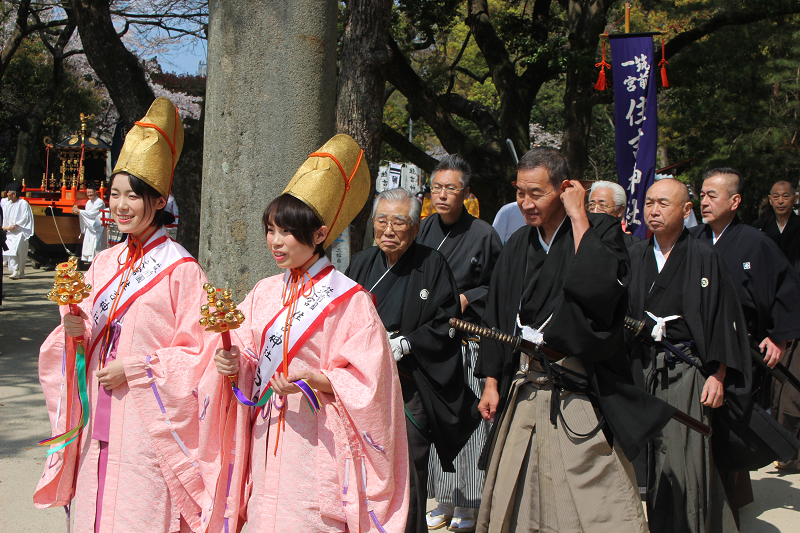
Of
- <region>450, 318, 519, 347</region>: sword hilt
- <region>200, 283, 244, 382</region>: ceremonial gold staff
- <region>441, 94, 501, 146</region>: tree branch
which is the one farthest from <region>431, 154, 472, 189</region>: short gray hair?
<region>441, 94, 501, 146</region>: tree branch

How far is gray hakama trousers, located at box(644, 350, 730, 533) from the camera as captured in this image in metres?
3.50

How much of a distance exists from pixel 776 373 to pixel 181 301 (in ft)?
12.8

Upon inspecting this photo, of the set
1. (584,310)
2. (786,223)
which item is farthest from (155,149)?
(786,223)

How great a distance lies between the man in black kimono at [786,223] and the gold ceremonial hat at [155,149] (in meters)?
5.59

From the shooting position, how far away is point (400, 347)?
3.31 metres

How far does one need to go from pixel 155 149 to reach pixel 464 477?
277 centimetres

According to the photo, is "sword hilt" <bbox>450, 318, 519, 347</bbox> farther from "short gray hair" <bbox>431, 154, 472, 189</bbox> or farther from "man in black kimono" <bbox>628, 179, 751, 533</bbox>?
"short gray hair" <bbox>431, 154, 472, 189</bbox>

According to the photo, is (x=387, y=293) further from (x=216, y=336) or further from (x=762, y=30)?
(x=762, y=30)

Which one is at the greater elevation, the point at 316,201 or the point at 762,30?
the point at 762,30

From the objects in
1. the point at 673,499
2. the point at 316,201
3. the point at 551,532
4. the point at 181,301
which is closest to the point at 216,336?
the point at 181,301

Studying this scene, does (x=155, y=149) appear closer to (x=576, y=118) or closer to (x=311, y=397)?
(x=311, y=397)

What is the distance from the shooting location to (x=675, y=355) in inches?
143

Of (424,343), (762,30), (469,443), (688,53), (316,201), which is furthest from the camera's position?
(762,30)

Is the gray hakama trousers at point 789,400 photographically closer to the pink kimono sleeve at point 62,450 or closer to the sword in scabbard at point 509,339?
the sword in scabbard at point 509,339
